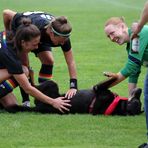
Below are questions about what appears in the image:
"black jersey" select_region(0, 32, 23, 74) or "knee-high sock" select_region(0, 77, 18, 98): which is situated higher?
"black jersey" select_region(0, 32, 23, 74)

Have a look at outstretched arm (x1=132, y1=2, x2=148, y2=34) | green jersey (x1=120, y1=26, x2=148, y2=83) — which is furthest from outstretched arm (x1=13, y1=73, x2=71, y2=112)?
outstretched arm (x1=132, y1=2, x2=148, y2=34)

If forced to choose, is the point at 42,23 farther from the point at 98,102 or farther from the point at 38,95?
the point at 98,102

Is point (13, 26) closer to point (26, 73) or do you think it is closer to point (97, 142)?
point (26, 73)

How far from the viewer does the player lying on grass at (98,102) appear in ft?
23.6

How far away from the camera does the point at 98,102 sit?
722 cm

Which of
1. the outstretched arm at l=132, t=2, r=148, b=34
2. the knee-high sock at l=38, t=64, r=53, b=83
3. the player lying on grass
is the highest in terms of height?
the outstretched arm at l=132, t=2, r=148, b=34

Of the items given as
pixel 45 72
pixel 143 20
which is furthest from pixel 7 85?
pixel 143 20

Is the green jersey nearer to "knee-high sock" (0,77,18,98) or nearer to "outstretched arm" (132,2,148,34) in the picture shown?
"outstretched arm" (132,2,148,34)

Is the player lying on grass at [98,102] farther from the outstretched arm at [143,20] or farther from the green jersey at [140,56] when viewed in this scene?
the outstretched arm at [143,20]

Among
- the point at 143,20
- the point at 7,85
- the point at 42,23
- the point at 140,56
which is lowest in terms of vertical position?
the point at 7,85

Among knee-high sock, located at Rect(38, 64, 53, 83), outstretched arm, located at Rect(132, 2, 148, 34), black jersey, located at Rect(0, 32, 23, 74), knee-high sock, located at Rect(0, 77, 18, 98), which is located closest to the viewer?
outstretched arm, located at Rect(132, 2, 148, 34)

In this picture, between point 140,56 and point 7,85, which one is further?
point 7,85

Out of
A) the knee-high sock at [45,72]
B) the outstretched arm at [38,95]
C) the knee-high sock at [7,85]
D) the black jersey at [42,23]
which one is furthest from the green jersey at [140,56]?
the knee-high sock at [45,72]

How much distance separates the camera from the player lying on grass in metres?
7.19
